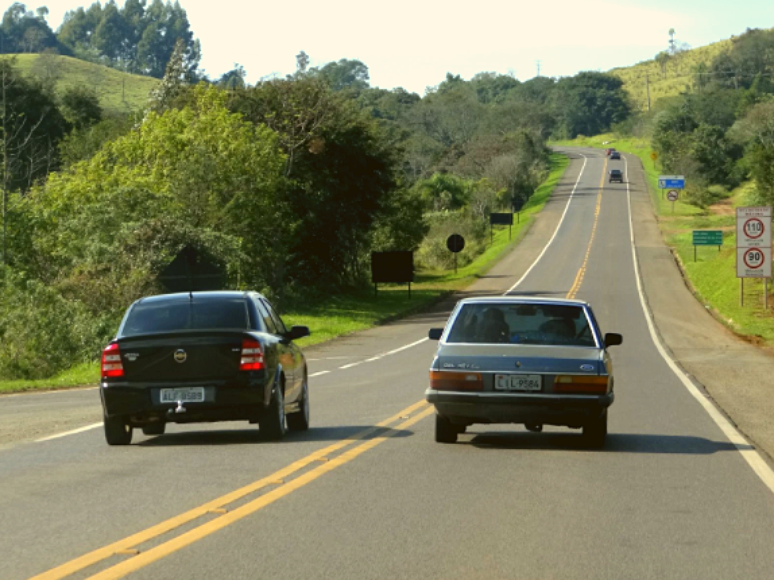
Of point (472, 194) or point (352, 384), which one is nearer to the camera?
point (352, 384)

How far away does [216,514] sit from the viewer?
29.3 feet

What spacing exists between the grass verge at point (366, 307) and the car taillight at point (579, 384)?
13.7 m

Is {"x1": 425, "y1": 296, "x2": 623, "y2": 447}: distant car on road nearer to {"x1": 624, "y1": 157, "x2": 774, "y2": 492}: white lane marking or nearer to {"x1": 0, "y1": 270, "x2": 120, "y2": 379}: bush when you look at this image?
{"x1": 624, "y1": 157, "x2": 774, "y2": 492}: white lane marking

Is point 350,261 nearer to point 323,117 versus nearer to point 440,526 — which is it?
point 323,117

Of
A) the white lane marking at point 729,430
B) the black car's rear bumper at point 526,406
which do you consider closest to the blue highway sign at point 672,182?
the white lane marking at point 729,430

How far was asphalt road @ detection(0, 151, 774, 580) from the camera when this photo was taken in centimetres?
741

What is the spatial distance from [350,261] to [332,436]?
168ft

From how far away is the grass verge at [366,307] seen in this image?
86.3 ft

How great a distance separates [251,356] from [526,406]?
9.03 ft

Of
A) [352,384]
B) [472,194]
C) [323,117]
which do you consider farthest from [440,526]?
[472,194]

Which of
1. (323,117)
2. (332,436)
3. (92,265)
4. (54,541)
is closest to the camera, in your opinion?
(54,541)

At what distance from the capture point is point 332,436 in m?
14.0

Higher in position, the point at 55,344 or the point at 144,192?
the point at 144,192

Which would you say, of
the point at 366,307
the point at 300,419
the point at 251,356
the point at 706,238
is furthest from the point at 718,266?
the point at 251,356
